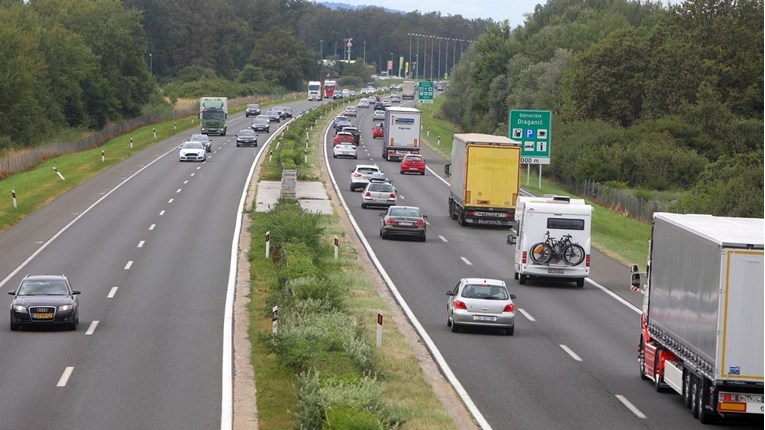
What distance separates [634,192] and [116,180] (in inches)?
1237

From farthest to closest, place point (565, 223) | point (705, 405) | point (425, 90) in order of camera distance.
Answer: point (425, 90), point (565, 223), point (705, 405)

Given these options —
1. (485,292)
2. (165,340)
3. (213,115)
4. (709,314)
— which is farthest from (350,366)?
(213,115)

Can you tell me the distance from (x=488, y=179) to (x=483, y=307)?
84.6 feet

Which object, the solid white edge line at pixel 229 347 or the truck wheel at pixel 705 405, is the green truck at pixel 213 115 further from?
the truck wheel at pixel 705 405

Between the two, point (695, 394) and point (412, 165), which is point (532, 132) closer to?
point (412, 165)

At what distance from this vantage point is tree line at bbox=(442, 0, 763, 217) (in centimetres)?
8319

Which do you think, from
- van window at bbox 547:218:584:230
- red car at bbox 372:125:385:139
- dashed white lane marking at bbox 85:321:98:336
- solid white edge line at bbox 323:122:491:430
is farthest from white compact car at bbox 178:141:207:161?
dashed white lane marking at bbox 85:321:98:336

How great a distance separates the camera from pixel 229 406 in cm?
2284

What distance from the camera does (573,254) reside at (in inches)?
1657

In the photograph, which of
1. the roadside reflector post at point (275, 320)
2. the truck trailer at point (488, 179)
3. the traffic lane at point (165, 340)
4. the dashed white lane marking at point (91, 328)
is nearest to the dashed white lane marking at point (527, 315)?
the roadside reflector post at point (275, 320)

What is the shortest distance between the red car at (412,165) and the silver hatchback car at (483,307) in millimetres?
55485

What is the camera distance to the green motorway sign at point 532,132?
223ft

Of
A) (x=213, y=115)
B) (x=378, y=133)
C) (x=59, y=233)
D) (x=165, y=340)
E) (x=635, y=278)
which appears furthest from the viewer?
(x=378, y=133)

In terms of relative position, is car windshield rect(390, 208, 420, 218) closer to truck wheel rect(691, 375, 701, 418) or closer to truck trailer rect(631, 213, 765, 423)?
truck trailer rect(631, 213, 765, 423)
